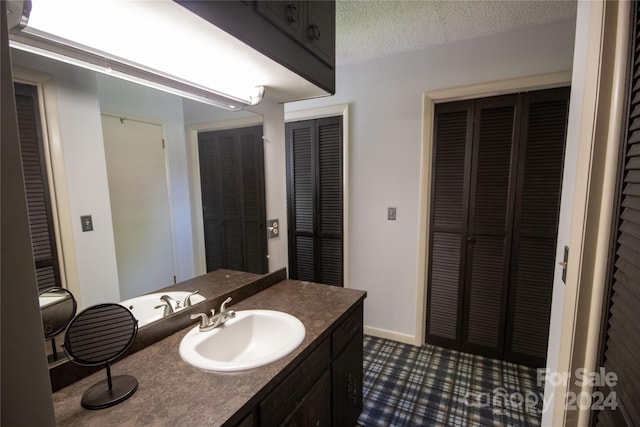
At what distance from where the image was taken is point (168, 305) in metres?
1.15

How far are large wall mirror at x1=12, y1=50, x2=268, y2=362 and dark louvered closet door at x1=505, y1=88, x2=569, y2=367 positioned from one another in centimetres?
192

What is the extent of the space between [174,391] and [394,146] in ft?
6.92

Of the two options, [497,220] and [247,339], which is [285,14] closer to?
[247,339]

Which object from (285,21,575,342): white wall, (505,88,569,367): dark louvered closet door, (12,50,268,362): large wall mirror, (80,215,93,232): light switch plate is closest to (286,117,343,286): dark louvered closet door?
(285,21,575,342): white wall

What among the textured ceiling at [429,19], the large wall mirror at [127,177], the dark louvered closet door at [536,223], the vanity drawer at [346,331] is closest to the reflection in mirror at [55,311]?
the large wall mirror at [127,177]

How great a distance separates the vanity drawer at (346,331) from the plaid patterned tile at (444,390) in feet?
2.18

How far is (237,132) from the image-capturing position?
156cm

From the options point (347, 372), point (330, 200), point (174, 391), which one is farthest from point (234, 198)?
point (330, 200)

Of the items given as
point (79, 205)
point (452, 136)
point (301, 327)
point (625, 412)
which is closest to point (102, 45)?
point (79, 205)

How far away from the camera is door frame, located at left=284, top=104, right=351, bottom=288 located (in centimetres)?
247

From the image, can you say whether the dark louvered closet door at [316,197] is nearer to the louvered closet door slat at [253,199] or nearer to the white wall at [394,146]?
the white wall at [394,146]

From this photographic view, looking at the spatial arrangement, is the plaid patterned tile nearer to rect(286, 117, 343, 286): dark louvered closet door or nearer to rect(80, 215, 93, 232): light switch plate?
A: rect(286, 117, 343, 286): dark louvered closet door

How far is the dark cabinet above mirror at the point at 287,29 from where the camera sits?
0.82 meters

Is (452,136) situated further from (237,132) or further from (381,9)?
(237,132)
